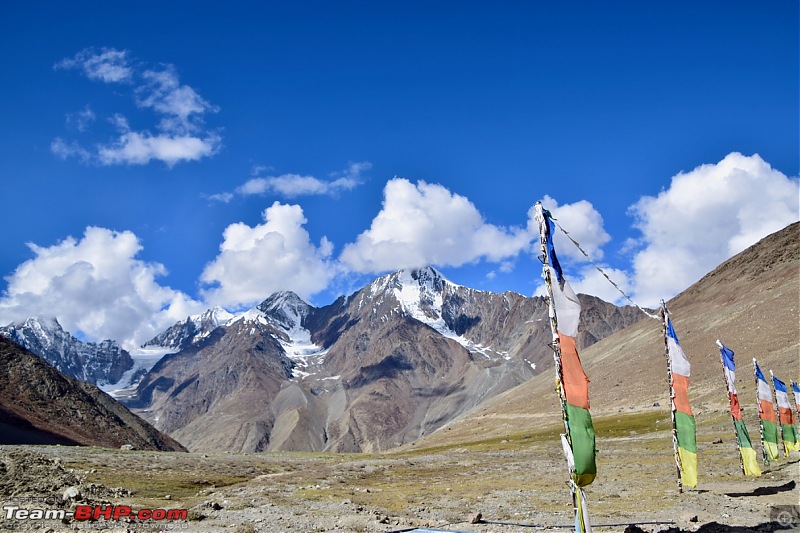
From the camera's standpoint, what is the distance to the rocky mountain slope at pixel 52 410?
141625mm

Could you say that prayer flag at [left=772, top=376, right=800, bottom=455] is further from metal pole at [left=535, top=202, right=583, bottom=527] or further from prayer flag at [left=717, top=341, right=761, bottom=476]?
metal pole at [left=535, top=202, right=583, bottom=527]

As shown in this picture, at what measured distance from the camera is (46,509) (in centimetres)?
2412

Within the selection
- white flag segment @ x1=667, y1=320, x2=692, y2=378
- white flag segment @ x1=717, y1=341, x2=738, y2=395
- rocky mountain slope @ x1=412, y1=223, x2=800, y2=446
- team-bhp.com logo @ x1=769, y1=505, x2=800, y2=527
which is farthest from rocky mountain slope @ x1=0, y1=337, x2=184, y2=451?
team-bhp.com logo @ x1=769, y1=505, x2=800, y2=527

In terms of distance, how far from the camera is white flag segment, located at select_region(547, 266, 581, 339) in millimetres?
15500

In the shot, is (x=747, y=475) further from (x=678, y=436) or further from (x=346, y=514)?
(x=346, y=514)

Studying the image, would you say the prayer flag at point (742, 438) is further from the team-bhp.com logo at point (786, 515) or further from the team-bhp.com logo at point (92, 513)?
the team-bhp.com logo at point (92, 513)

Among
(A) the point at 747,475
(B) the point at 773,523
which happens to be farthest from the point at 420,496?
(B) the point at 773,523

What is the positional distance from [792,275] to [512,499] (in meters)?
165

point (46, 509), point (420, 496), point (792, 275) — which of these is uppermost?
point (792, 275)

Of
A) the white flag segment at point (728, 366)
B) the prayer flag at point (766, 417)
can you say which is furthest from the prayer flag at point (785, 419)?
the white flag segment at point (728, 366)

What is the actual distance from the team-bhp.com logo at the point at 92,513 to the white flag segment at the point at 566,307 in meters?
19.6

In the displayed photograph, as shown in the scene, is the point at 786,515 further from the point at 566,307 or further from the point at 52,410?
the point at 52,410

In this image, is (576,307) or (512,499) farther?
(512,499)

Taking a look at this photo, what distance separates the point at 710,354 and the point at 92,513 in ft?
469
